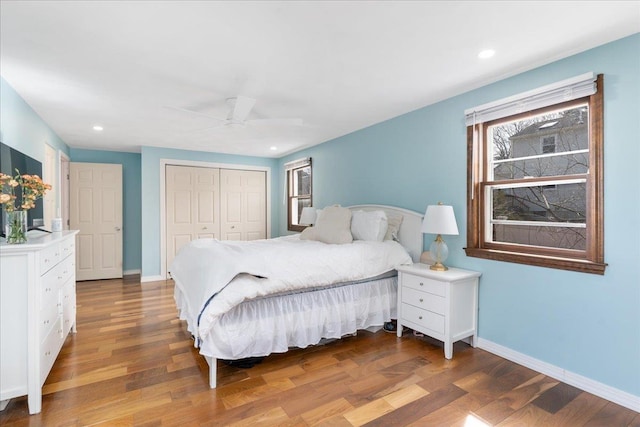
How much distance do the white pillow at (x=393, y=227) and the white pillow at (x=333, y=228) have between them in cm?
43

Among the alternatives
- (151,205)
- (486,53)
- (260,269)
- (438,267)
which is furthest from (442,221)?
(151,205)

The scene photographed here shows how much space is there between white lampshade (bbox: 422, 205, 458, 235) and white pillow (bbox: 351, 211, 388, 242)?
0.62 meters

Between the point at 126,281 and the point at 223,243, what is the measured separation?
130 inches

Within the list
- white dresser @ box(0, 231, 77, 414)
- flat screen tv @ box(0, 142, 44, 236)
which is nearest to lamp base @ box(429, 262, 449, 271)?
white dresser @ box(0, 231, 77, 414)

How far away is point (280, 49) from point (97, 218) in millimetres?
5051

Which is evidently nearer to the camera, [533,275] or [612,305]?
[612,305]

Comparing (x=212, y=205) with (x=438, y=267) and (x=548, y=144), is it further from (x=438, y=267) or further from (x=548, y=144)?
(x=548, y=144)

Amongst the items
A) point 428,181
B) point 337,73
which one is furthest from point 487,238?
point 337,73

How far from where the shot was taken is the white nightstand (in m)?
2.59

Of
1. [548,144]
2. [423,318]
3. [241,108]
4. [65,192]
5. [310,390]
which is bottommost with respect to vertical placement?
[310,390]

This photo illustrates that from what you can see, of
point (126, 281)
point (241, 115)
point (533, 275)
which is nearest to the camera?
point (533, 275)

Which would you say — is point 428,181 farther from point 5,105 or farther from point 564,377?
point 5,105

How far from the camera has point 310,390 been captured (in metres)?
2.13

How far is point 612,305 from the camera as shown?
204 centimetres
